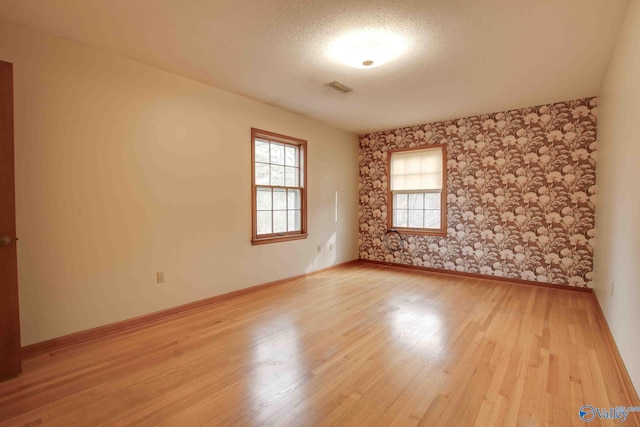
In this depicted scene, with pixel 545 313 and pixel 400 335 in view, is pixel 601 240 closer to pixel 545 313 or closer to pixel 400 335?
pixel 545 313

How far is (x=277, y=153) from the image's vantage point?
468 centimetres

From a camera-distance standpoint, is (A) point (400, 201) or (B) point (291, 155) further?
(A) point (400, 201)

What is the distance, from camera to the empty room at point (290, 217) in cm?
197

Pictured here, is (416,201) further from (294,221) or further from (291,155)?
(291,155)

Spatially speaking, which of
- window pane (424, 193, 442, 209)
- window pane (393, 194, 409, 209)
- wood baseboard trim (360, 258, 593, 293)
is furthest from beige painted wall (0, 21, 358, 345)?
window pane (424, 193, 442, 209)

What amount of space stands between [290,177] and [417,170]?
239 centimetres

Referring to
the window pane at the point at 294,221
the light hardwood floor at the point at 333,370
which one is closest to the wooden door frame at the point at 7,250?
the light hardwood floor at the point at 333,370

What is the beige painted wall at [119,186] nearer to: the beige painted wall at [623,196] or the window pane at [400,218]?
the window pane at [400,218]

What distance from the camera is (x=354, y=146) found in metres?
6.24

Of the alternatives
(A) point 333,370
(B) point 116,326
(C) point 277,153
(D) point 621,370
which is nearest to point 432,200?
(C) point 277,153

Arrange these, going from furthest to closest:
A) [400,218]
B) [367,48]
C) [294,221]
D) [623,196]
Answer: [400,218]
[294,221]
[367,48]
[623,196]

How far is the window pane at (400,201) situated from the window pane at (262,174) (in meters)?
2.67

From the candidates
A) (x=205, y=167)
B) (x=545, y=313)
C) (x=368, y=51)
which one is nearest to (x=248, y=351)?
(x=205, y=167)

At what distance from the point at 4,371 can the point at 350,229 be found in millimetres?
4997
